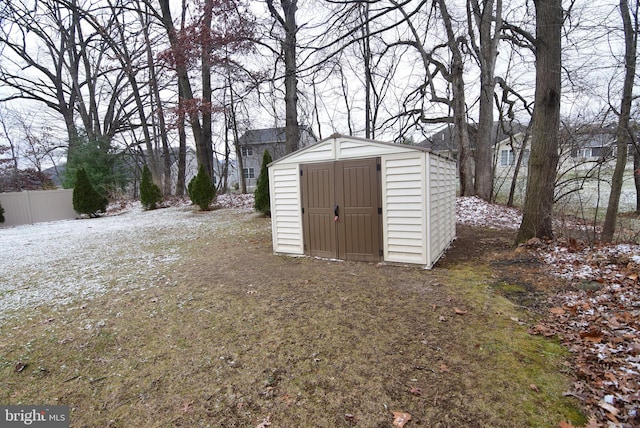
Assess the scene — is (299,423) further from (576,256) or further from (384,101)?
(384,101)

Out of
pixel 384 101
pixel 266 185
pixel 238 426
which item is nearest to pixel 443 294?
pixel 238 426

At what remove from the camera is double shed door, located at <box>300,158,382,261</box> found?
5043 millimetres

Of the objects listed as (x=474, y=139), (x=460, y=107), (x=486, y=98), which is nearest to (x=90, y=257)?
(x=460, y=107)

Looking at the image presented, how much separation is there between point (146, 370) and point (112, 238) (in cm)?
685

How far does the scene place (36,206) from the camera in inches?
474

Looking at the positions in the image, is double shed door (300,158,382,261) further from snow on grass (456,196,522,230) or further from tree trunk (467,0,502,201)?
tree trunk (467,0,502,201)

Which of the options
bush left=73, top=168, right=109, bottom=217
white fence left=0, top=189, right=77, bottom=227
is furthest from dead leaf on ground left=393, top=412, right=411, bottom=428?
white fence left=0, top=189, right=77, bottom=227

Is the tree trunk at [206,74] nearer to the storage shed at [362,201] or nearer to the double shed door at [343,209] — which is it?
the storage shed at [362,201]

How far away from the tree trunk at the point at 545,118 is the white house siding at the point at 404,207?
2.07 meters

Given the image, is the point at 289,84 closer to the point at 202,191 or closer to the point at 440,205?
the point at 202,191

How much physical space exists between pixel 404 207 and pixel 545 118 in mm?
2711

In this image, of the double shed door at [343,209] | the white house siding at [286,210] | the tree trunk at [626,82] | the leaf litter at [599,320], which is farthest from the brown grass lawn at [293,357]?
the tree trunk at [626,82]

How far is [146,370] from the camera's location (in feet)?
8.12

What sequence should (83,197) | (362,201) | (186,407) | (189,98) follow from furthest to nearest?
(189,98), (83,197), (362,201), (186,407)
